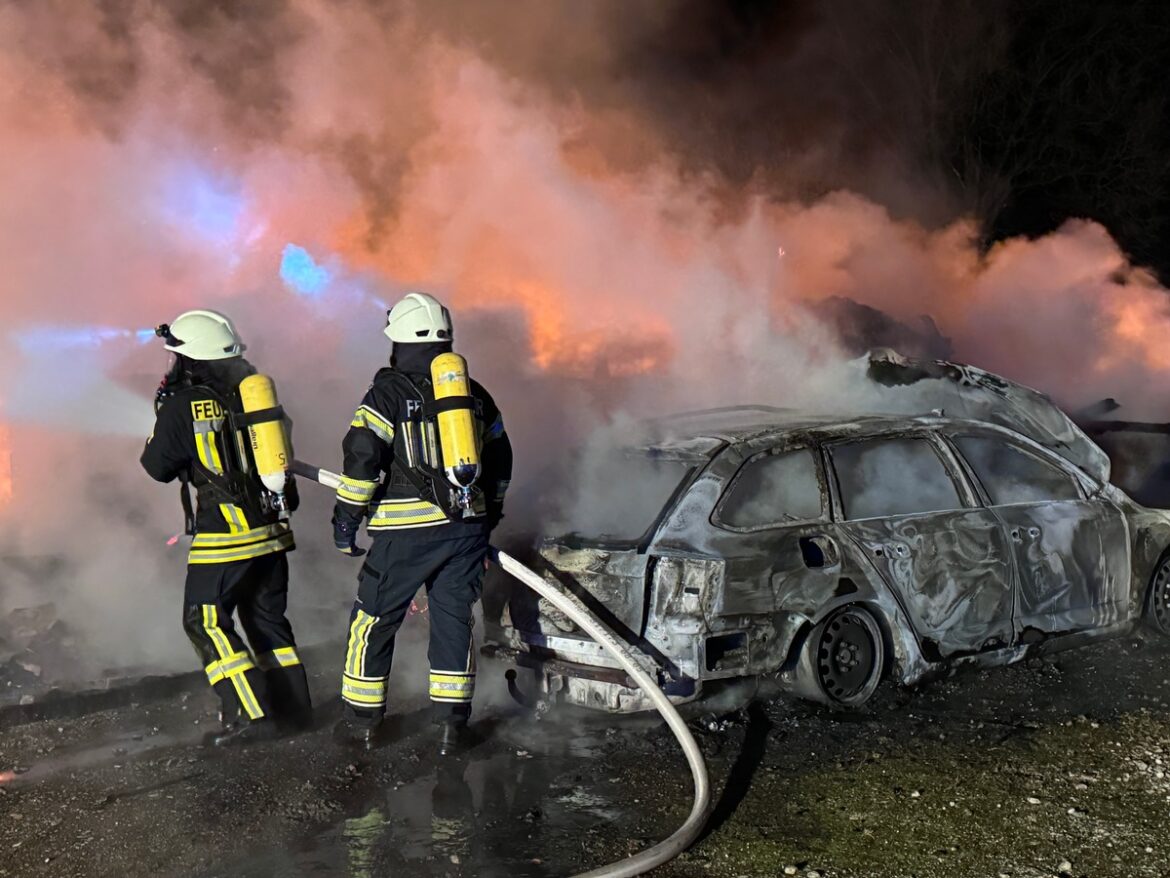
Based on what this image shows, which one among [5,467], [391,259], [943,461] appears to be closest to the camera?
[943,461]

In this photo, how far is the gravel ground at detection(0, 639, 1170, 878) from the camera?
13.2 feet

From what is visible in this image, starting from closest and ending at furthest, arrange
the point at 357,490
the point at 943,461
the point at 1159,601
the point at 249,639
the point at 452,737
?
the point at 357,490, the point at 452,737, the point at 249,639, the point at 943,461, the point at 1159,601

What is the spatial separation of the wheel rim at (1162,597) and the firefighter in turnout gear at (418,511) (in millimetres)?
3891

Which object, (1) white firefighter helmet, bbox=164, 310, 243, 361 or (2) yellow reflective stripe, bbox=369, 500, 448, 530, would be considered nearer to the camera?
(2) yellow reflective stripe, bbox=369, 500, 448, 530

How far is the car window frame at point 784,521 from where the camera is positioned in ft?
17.1

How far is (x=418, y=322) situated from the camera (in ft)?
17.0

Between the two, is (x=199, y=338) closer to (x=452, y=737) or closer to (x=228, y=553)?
(x=228, y=553)

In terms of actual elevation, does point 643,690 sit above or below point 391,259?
below

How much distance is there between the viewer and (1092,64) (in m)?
23.1

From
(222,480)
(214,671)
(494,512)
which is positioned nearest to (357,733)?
(214,671)

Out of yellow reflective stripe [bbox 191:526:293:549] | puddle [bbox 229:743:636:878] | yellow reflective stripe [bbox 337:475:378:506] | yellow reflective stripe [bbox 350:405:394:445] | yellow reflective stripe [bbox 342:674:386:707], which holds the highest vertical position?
yellow reflective stripe [bbox 350:405:394:445]

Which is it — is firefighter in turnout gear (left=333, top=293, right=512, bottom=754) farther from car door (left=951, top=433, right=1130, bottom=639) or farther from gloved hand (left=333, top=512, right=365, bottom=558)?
car door (left=951, top=433, right=1130, bottom=639)

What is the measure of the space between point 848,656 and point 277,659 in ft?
8.79

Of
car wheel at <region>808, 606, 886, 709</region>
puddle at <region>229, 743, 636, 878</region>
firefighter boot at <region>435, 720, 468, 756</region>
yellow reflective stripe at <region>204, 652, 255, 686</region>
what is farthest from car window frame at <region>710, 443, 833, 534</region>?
yellow reflective stripe at <region>204, 652, 255, 686</region>
